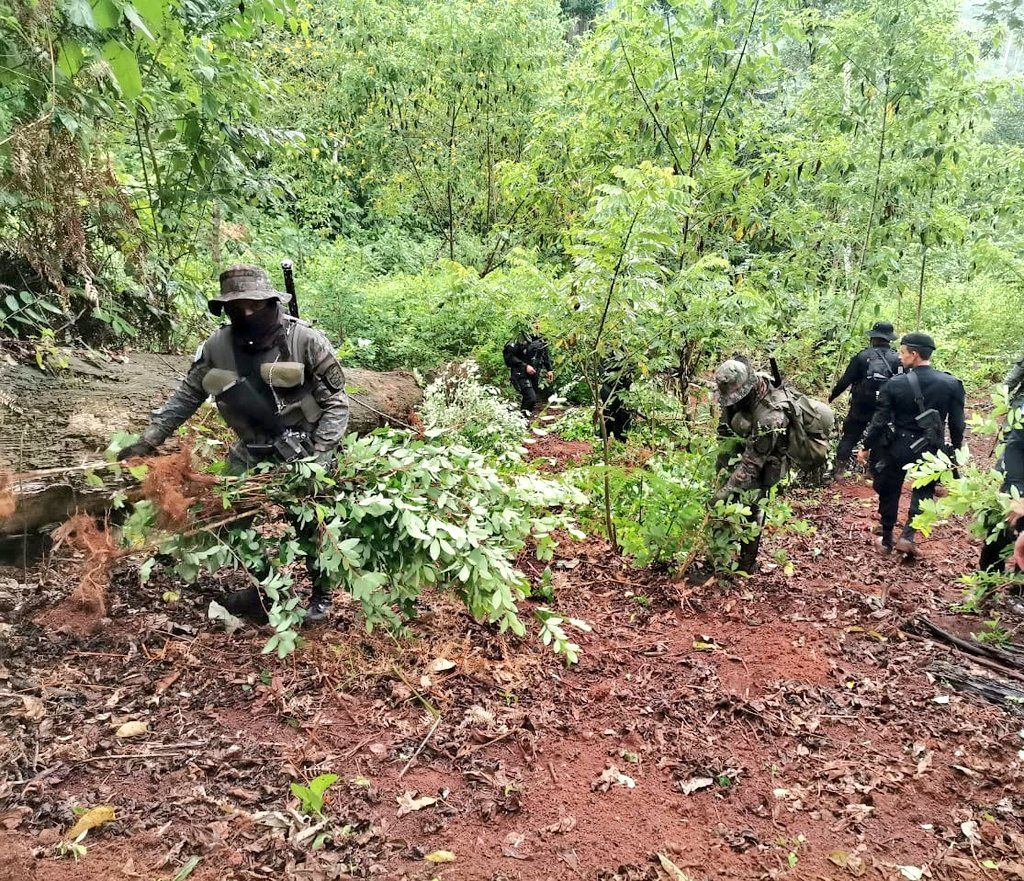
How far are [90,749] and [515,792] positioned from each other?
6.32 ft

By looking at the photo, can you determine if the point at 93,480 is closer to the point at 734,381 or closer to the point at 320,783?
the point at 320,783

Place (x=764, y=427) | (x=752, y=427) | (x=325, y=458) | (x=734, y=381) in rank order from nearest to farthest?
(x=325, y=458)
(x=734, y=381)
(x=764, y=427)
(x=752, y=427)

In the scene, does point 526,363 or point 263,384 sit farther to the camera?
point 526,363

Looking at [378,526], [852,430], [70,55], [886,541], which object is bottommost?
[886,541]

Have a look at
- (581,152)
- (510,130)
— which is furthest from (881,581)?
(510,130)

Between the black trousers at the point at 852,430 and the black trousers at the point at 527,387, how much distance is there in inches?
176

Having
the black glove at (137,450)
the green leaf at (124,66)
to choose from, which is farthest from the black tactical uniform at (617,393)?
the green leaf at (124,66)

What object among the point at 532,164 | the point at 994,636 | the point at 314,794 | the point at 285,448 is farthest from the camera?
the point at 532,164

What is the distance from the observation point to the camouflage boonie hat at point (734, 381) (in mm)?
4820

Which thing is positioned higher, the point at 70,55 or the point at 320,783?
the point at 70,55

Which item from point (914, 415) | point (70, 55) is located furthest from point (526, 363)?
point (70, 55)

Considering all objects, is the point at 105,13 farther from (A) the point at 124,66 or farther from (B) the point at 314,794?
(B) the point at 314,794

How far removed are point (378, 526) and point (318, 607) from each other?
117 centimetres

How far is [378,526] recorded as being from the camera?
11.2 feet
